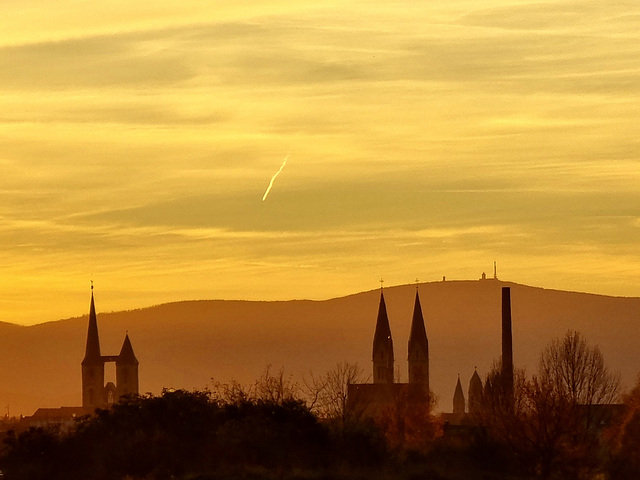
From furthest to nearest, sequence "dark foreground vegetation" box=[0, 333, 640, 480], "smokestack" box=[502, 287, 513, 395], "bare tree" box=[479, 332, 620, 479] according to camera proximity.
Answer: "smokestack" box=[502, 287, 513, 395]
"bare tree" box=[479, 332, 620, 479]
"dark foreground vegetation" box=[0, 333, 640, 480]

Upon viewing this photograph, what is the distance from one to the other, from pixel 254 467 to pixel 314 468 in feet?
9.84

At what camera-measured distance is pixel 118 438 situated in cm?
6122

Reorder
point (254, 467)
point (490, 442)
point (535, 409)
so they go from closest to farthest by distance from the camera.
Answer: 1. point (254, 467)
2. point (490, 442)
3. point (535, 409)

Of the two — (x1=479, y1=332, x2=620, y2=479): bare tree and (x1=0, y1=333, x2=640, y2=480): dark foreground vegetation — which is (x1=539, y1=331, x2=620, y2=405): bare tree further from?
(x1=0, y1=333, x2=640, y2=480): dark foreground vegetation

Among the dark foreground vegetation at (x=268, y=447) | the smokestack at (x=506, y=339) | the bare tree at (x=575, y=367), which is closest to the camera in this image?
the dark foreground vegetation at (x=268, y=447)

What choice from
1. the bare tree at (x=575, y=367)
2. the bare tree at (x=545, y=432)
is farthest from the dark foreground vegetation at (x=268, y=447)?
the bare tree at (x=575, y=367)

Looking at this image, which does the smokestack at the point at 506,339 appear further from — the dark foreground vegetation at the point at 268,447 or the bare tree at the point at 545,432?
the dark foreground vegetation at the point at 268,447

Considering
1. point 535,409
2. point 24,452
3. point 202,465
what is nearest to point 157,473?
point 202,465

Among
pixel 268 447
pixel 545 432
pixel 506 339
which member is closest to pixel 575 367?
pixel 506 339

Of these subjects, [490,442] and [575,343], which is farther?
[575,343]

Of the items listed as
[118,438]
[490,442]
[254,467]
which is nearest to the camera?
[254,467]

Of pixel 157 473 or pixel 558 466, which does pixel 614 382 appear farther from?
pixel 157 473

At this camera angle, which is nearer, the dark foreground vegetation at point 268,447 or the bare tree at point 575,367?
the dark foreground vegetation at point 268,447

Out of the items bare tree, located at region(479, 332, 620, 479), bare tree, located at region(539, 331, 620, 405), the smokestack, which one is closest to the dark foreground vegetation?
bare tree, located at region(479, 332, 620, 479)
